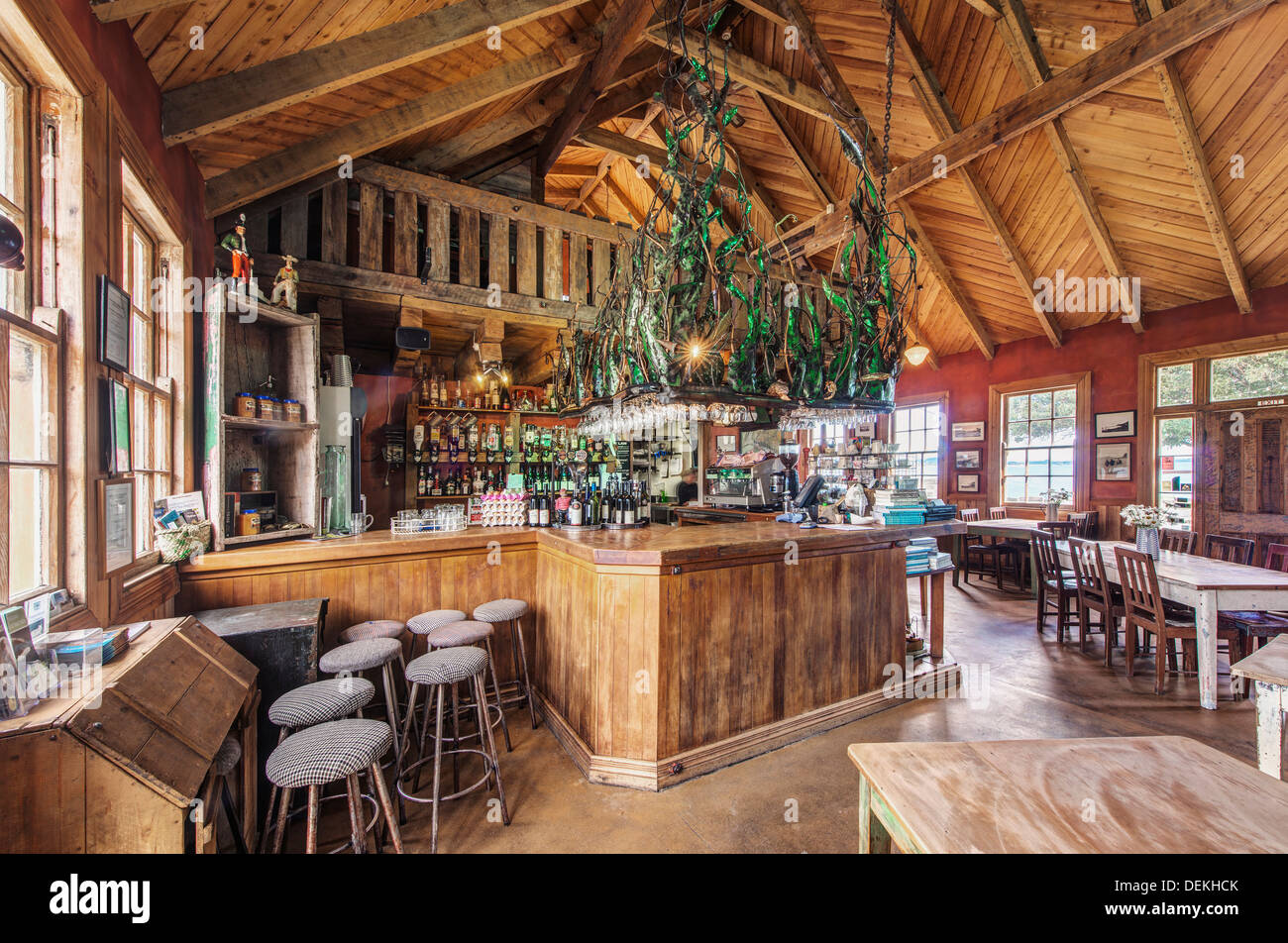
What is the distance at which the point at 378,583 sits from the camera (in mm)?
3277

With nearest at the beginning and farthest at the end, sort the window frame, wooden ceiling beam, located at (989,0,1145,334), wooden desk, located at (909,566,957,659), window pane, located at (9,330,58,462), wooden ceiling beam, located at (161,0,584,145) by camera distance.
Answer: window pane, located at (9,330,58,462) → wooden ceiling beam, located at (161,0,584,145) → wooden desk, located at (909,566,957,659) → wooden ceiling beam, located at (989,0,1145,334) → the window frame

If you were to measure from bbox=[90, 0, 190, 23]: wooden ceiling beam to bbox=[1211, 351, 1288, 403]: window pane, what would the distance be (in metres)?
9.79

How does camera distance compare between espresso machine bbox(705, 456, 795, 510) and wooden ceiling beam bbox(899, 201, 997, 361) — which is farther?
wooden ceiling beam bbox(899, 201, 997, 361)

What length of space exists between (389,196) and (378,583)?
370cm

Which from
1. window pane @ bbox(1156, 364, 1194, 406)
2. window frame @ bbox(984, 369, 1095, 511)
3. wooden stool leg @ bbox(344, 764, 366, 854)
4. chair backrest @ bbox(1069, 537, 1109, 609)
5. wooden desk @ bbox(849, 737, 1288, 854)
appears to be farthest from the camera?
window frame @ bbox(984, 369, 1095, 511)

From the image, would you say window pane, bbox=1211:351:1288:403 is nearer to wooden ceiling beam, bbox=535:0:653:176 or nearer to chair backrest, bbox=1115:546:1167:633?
chair backrest, bbox=1115:546:1167:633

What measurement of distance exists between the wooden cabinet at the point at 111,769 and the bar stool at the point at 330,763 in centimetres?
21

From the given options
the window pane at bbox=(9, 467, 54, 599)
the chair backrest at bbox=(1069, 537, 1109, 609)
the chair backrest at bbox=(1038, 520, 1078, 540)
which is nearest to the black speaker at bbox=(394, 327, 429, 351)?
the window pane at bbox=(9, 467, 54, 599)

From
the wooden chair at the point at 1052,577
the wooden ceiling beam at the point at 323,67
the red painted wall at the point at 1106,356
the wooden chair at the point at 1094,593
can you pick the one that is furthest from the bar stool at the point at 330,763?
the red painted wall at the point at 1106,356

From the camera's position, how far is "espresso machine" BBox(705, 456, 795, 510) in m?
6.28

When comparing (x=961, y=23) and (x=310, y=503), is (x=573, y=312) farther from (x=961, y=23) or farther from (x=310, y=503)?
(x=961, y=23)

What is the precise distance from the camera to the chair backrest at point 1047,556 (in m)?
5.03

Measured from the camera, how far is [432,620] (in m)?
3.01

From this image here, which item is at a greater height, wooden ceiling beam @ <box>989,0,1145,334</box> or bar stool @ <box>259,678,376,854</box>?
wooden ceiling beam @ <box>989,0,1145,334</box>
